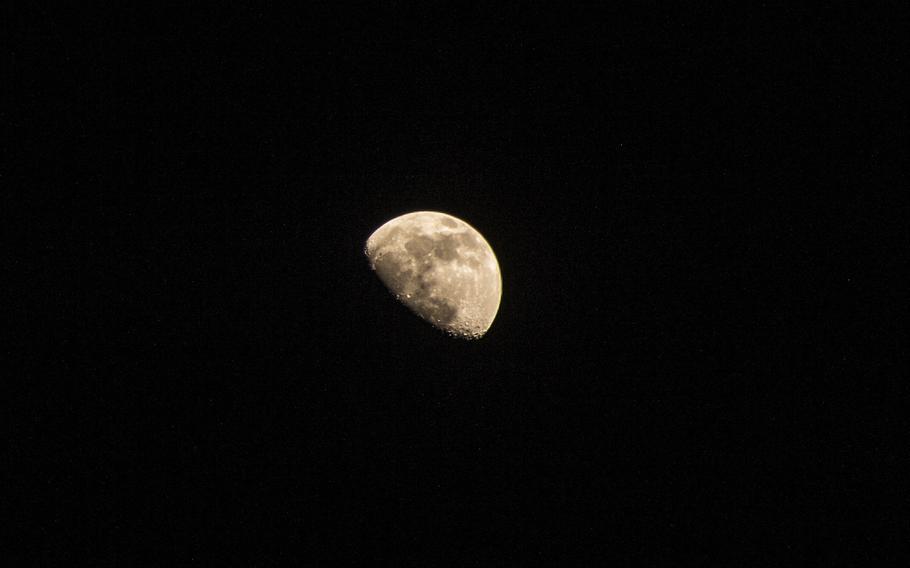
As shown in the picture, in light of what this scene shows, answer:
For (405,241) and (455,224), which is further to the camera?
(455,224)

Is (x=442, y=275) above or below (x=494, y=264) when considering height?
below

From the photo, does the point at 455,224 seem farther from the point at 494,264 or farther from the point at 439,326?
the point at 439,326

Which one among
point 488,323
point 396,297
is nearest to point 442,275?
point 396,297

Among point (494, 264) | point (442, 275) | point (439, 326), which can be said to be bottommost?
point (439, 326)

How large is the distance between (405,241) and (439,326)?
0.59 metres

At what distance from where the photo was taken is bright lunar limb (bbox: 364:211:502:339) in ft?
8.92

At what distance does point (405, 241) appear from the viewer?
2809 millimetres

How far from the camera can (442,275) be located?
272 cm

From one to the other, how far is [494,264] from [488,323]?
0.41 m

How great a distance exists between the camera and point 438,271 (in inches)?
107

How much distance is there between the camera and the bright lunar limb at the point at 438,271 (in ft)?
8.92

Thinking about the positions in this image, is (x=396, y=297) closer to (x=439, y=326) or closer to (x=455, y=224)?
(x=439, y=326)

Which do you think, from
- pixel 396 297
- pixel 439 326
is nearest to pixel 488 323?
pixel 439 326

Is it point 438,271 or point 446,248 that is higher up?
point 446,248
